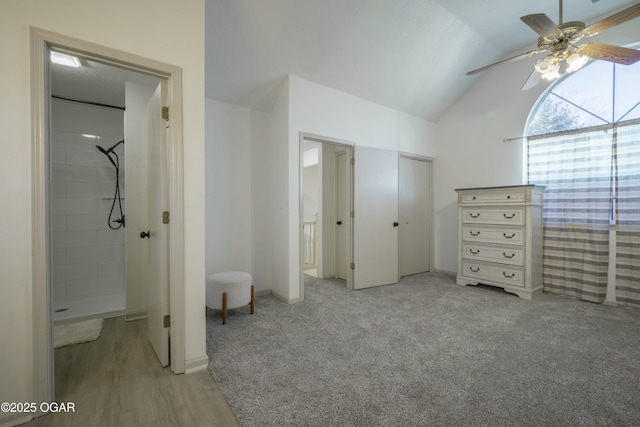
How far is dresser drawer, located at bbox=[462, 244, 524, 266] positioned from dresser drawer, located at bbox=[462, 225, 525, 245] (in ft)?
0.28

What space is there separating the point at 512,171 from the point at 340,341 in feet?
11.5

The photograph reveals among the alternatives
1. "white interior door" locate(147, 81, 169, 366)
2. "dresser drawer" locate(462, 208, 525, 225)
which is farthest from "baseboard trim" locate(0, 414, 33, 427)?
"dresser drawer" locate(462, 208, 525, 225)

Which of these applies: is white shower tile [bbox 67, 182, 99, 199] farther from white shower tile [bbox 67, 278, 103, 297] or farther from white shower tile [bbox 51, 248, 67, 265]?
white shower tile [bbox 67, 278, 103, 297]

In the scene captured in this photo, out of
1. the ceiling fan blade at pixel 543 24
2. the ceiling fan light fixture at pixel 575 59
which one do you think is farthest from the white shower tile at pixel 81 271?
the ceiling fan light fixture at pixel 575 59

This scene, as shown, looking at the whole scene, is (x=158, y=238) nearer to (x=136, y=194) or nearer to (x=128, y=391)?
(x=128, y=391)

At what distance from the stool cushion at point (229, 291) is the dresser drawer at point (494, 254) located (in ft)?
9.94

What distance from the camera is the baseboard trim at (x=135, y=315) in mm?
2732

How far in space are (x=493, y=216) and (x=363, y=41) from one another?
272 centimetres

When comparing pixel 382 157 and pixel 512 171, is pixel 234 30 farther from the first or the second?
pixel 512 171

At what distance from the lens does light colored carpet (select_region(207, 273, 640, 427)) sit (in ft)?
4.80

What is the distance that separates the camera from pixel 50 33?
1444 mm

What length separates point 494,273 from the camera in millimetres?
3586

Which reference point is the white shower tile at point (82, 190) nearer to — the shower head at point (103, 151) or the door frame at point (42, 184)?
the shower head at point (103, 151)

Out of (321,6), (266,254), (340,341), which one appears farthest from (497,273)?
(321,6)
